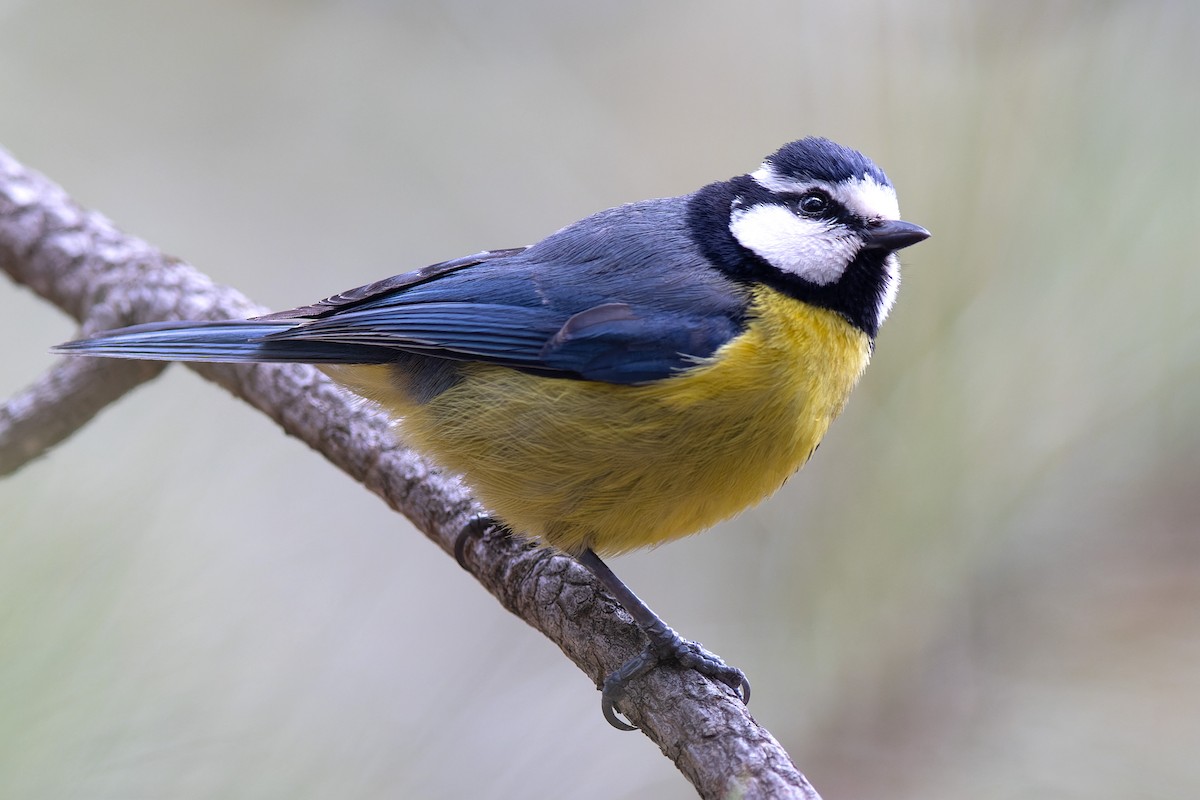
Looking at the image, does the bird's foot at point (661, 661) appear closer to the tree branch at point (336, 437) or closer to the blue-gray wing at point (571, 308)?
the tree branch at point (336, 437)

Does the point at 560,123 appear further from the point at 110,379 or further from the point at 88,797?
the point at 88,797

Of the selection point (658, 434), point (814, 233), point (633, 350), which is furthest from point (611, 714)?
point (814, 233)

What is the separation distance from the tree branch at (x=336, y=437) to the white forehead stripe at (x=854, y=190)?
2.50ft

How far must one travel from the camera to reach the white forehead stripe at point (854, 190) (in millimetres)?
1699

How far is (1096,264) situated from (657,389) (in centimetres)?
64

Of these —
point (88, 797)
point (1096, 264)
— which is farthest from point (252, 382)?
point (1096, 264)

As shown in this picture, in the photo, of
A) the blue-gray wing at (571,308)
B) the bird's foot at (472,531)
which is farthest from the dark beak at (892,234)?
the bird's foot at (472,531)

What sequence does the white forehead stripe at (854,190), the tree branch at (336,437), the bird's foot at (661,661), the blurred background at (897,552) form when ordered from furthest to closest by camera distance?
1. the white forehead stripe at (854,190)
2. the bird's foot at (661,661)
3. the tree branch at (336,437)
4. the blurred background at (897,552)

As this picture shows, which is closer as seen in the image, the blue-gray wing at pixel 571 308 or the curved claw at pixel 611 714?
the curved claw at pixel 611 714

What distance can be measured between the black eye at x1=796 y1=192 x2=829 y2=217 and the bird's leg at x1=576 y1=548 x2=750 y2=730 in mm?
730

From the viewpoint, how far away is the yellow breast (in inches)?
64.5

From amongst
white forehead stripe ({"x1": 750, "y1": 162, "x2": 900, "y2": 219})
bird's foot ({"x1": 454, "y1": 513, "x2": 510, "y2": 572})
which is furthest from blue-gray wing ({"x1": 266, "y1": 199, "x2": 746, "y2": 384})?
bird's foot ({"x1": 454, "y1": 513, "x2": 510, "y2": 572})

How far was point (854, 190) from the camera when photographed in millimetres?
1766

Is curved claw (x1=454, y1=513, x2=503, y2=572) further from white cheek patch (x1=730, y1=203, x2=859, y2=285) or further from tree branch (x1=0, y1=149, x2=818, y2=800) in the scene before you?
white cheek patch (x1=730, y1=203, x2=859, y2=285)
